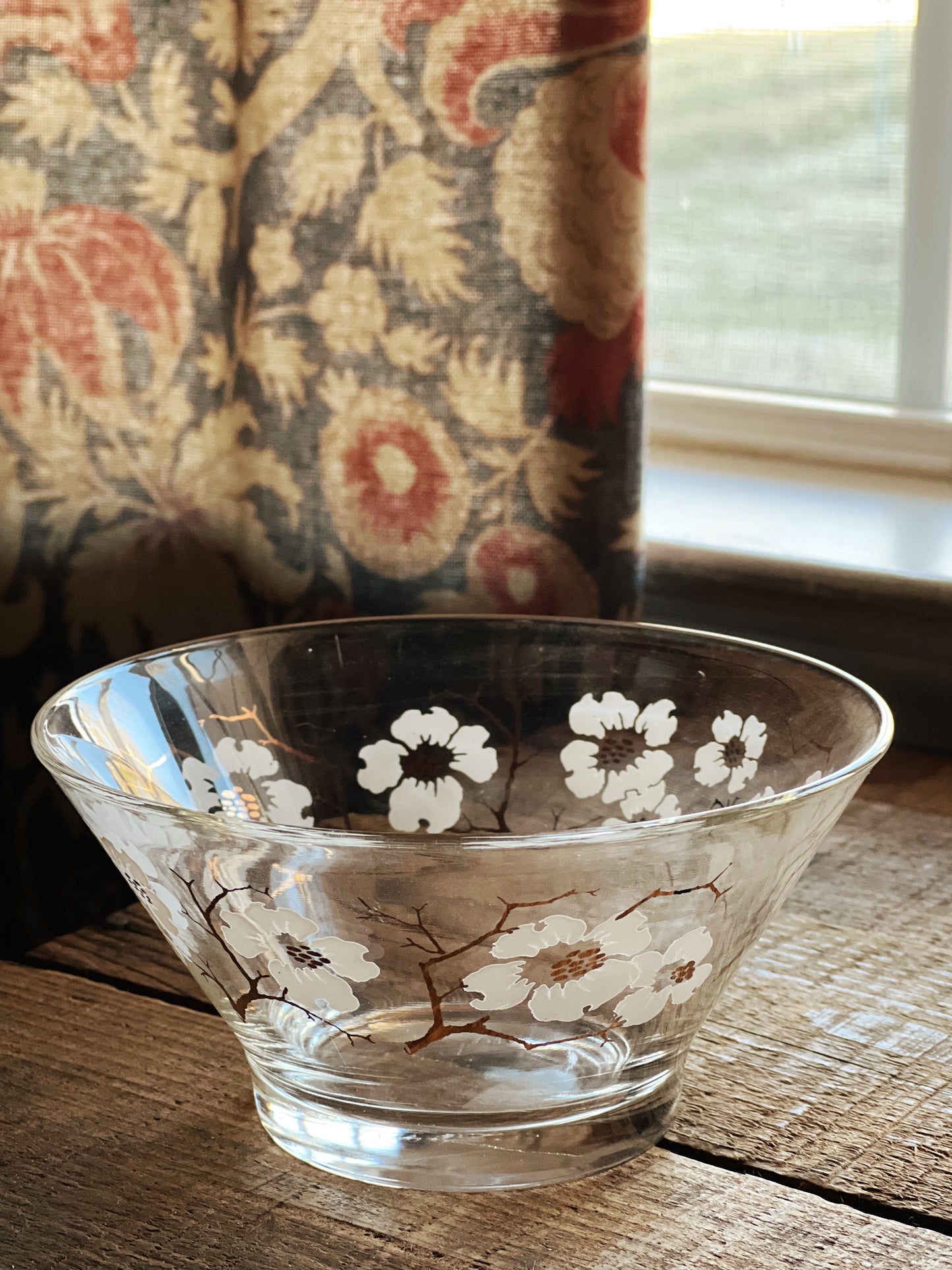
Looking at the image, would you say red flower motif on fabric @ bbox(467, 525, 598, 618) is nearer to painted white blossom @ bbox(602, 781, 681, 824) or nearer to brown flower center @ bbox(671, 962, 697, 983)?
painted white blossom @ bbox(602, 781, 681, 824)

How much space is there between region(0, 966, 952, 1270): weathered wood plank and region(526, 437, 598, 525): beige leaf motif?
1.20ft

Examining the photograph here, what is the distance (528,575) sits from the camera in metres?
0.77

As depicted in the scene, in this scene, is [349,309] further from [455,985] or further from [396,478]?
[455,985]

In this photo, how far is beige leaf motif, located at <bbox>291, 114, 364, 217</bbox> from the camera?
0.76 m

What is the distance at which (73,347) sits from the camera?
72cm

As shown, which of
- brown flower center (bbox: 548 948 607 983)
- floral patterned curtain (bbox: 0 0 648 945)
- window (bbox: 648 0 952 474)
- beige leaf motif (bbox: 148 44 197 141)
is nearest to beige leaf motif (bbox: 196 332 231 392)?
floral patterned curtain (bbox: 0 0 648 945)

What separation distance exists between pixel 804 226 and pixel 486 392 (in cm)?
66

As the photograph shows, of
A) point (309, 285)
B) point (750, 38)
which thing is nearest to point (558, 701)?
point (309, 285)

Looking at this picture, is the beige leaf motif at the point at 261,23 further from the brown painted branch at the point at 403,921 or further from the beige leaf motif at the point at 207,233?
the brown painted branch at the point at 403,921

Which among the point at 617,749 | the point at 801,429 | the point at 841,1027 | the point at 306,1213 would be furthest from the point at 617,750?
the point at 801,429

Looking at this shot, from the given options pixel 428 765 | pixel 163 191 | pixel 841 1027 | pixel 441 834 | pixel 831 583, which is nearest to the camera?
pixel 441 834

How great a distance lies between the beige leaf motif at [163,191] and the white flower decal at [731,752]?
1.28 ft

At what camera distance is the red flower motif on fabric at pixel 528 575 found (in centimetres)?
76

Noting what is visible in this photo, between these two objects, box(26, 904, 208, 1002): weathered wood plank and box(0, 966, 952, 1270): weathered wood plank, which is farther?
box(26, 904, 208, 1002): weathered wood plank
